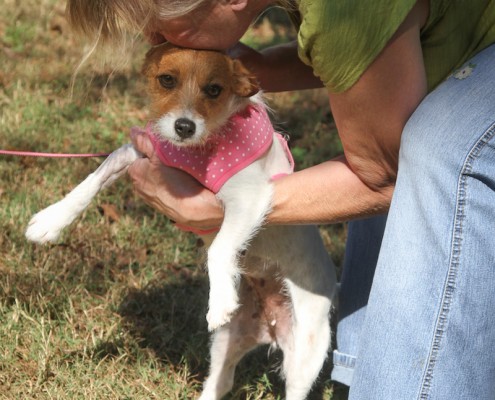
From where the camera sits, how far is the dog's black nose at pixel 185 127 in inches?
99.5

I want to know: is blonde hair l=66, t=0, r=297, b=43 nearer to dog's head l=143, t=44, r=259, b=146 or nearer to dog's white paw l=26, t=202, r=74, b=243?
dog's head l=143, t=44, r=259, b=146

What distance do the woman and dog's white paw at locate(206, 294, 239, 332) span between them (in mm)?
446

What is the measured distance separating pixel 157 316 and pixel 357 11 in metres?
1.87

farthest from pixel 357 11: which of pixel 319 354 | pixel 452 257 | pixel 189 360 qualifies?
pixel 189 360

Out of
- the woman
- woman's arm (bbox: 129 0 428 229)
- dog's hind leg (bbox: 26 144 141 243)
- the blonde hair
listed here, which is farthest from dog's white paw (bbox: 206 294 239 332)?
the blonde hair

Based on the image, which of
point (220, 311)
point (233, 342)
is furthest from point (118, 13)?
point (233, 342)

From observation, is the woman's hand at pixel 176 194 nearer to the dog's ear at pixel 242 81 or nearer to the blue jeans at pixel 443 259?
the dog's ear at pixel 242 81

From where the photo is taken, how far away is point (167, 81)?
2.60 meters

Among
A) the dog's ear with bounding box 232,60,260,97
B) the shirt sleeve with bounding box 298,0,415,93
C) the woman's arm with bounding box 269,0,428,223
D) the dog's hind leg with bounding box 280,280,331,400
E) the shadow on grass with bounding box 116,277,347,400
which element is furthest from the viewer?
the shadow on grass with bounding box 116,277,347,400

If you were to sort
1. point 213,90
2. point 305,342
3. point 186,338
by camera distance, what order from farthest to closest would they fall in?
point 186,338
point 305,342
point 213,90

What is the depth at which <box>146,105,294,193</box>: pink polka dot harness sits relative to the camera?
107 inches

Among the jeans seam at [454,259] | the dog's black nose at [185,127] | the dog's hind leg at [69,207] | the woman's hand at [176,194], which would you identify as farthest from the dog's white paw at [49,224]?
the jeans seam at [454,259]

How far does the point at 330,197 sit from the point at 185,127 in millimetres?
500

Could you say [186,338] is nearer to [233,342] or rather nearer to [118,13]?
[233,342]
